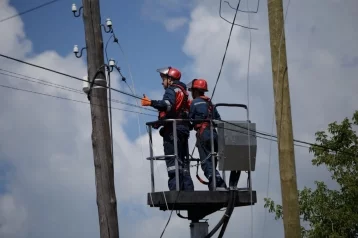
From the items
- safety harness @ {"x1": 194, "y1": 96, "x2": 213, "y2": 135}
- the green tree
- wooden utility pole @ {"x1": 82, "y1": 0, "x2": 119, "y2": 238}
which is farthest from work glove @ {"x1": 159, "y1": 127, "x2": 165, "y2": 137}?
the green tree

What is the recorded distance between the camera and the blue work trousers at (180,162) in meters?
11.5

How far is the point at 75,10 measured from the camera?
11.4 metres

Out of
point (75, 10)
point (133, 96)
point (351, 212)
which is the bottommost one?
point (351, 212)

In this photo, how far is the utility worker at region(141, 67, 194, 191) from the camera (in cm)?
1148

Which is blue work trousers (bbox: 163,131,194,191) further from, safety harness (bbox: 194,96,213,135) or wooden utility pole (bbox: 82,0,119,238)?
wooden utility pole (bbox: 82,0,119,238)

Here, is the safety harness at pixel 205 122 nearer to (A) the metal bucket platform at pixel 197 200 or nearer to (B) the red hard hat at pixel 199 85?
(B) the red hard hat at pixel 199 85

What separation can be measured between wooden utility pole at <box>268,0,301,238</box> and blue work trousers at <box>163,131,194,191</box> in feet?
5.98

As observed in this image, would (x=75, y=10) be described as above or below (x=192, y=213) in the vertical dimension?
above

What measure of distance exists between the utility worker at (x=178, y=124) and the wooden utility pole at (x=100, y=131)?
927mm

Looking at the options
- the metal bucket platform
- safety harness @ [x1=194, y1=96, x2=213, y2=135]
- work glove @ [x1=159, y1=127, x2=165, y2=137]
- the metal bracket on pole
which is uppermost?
the metal bracket on pole

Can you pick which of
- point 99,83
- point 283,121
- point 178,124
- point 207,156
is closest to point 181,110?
point 178,124

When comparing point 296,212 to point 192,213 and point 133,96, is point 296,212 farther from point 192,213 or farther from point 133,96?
point 133,96

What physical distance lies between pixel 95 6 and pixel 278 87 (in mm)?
3059

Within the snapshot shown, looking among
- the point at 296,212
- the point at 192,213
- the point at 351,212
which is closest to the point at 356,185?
the point at 351,212
